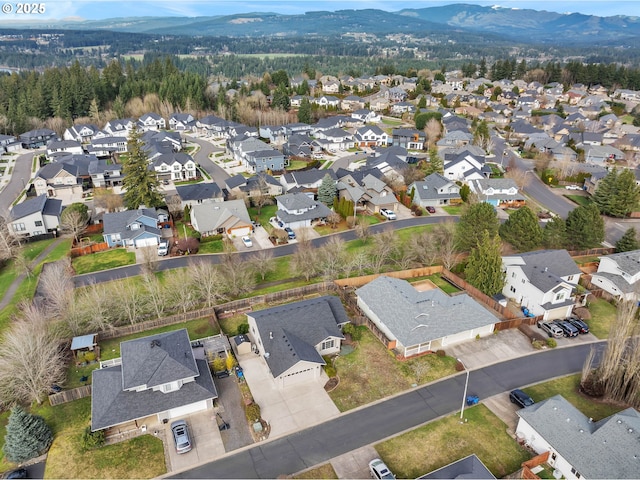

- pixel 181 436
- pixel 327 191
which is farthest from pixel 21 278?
pixel 327 191

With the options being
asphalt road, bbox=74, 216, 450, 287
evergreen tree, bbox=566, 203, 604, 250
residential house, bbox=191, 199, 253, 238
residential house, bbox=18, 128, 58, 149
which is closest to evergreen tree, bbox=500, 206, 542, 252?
evergreen tree, bbox=566, 203, 604, 250

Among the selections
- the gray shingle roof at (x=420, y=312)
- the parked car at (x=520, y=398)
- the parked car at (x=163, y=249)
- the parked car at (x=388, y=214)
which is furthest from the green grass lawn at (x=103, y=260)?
the parked car at (x=520, y=398)

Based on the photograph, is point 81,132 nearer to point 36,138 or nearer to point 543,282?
point 36,138

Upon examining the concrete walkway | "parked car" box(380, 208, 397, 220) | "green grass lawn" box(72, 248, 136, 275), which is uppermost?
"parked car" box(380, 208, 397, 220)

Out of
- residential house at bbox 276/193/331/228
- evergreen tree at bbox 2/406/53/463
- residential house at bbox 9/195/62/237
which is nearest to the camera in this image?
evergreen tree at bbox 2/406/53/463

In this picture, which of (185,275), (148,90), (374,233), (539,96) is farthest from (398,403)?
(539,96)

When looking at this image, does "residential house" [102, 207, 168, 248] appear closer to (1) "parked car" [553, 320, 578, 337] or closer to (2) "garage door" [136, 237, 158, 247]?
(2) "garage door" [136, 237, 158, 247]
